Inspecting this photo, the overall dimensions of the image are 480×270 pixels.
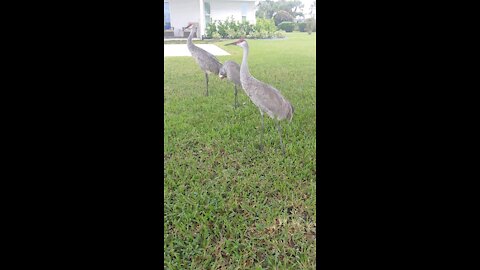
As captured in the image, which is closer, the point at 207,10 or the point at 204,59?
the point at 207,10

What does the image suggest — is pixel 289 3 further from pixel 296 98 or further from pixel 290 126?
pixel 290 126

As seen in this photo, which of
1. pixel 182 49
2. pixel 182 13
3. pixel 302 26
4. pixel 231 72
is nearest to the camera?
pixel 302 26

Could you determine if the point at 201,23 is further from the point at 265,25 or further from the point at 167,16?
the point at 265,25

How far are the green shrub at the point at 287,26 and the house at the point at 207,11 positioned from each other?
0.65ft

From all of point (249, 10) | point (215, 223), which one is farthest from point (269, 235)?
point (249, 10)

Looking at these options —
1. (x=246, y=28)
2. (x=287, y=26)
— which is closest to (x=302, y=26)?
(x=287, y=26)

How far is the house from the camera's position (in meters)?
2.19

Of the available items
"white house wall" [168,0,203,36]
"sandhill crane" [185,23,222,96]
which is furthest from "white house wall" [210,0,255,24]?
→ "sandhill crane" [185,23,222,96]

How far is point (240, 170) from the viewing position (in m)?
2.24

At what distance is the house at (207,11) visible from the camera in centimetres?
219

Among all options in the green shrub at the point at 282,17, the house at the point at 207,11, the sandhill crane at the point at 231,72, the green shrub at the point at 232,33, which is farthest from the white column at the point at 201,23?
the green shrub at the point at 282,17

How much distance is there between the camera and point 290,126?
2.56 m

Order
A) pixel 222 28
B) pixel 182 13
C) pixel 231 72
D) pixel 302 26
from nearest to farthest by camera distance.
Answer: pixel 302 26 < pixel 182 13 < pixel 222 28 < pixel 231 72

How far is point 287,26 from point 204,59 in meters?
0.85
